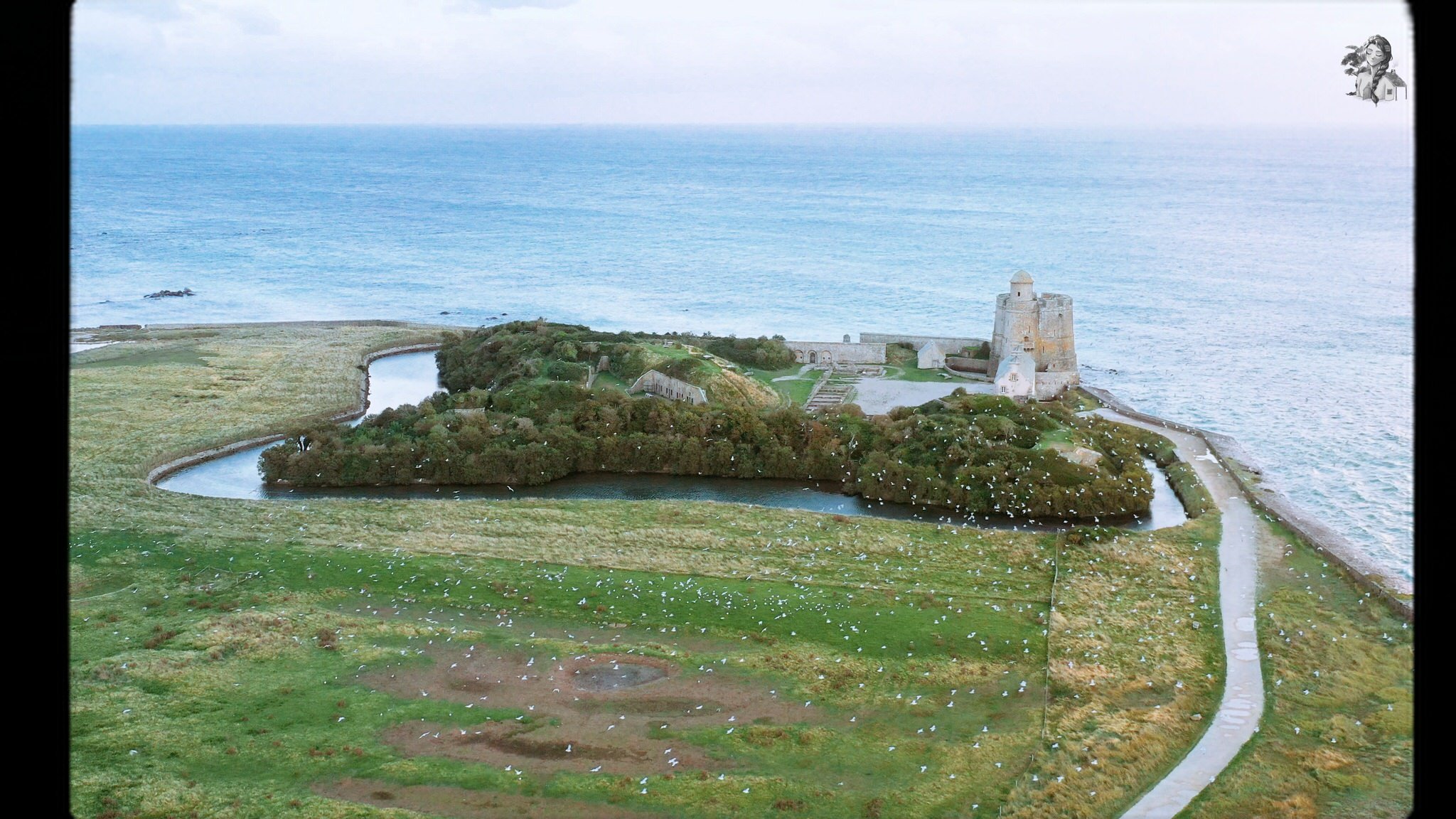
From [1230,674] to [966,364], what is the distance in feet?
82.4

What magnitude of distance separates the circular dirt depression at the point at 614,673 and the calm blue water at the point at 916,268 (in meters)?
14.5

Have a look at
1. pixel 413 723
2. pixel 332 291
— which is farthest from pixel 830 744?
pixel 332 291

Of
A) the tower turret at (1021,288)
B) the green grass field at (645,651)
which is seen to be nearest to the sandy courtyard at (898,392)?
the tower turret at (1021,288)

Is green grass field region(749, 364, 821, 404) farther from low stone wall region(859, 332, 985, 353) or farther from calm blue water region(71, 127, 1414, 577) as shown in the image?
calm blue water region(71, 127, 1414, 577)

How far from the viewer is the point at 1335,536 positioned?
28.5 meters

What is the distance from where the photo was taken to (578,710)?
19750 millimetres

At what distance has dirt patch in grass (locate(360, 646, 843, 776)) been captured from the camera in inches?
719

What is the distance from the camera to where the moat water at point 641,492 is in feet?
106

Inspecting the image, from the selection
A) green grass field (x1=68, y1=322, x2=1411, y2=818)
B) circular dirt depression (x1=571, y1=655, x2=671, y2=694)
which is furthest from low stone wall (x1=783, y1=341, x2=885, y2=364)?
circular dirt depression (x1=571, y1=655, x2=671, y2=694)

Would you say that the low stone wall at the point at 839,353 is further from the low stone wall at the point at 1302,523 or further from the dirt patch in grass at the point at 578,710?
the dirt patch in grass at the point at 578,710

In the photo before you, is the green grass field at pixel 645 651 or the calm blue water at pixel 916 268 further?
the calm blue water at pixel 916 268

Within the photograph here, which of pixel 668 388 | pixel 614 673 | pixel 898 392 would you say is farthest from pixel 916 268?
pixel 614 673
